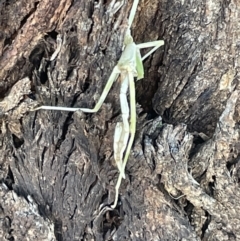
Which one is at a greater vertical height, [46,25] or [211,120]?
[46,25]

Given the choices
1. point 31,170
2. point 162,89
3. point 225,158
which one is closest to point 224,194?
point 225,158

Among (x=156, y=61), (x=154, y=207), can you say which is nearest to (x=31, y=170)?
(x=154, y=207)

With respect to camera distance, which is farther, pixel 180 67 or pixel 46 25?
pixel 180 67

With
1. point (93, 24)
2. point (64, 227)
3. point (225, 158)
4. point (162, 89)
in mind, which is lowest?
point (64, 227)

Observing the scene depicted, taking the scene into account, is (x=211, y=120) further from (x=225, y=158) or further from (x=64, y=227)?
(x=64, y=227)

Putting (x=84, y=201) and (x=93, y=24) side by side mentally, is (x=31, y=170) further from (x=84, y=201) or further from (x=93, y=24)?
(x=93, y=24)

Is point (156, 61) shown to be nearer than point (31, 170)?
No
